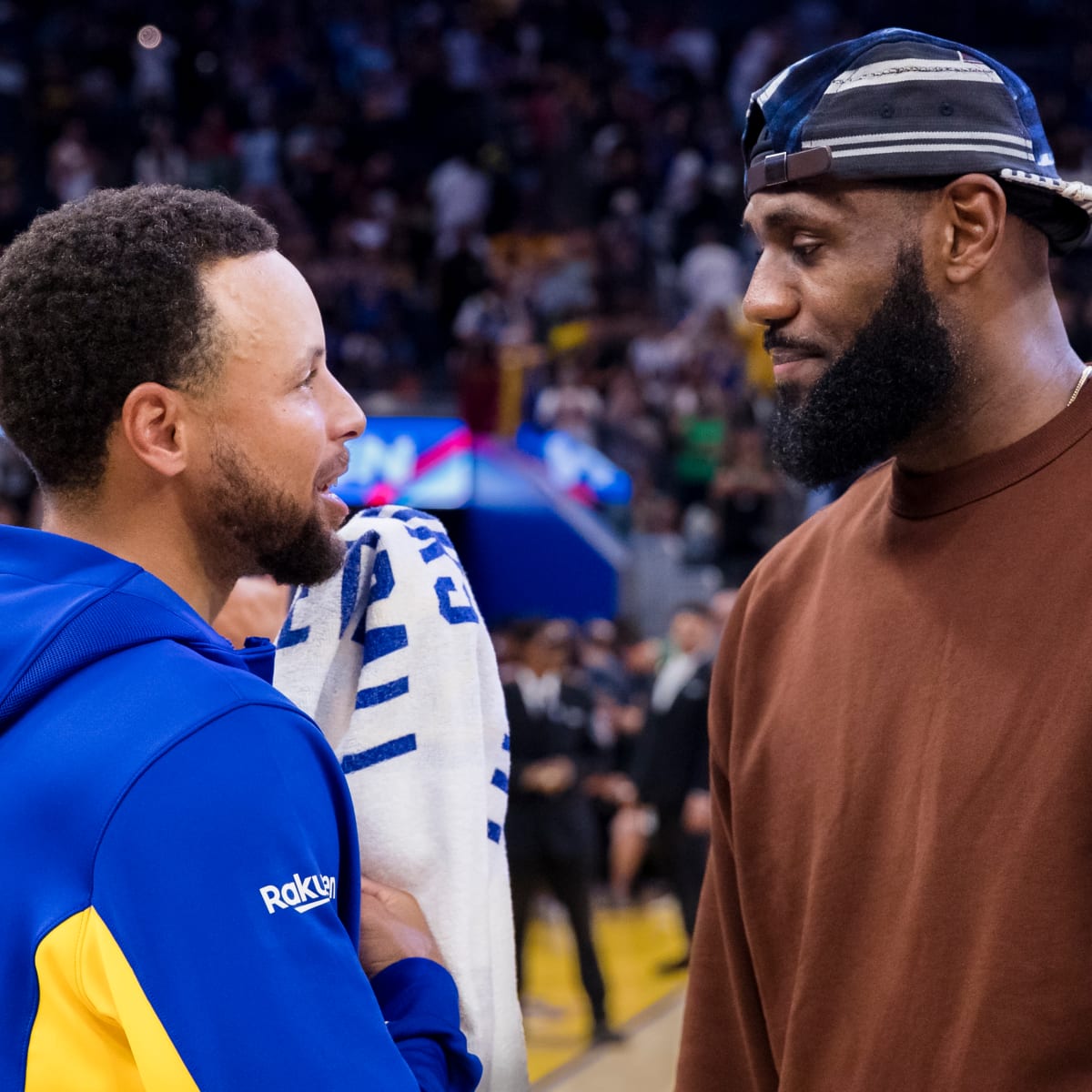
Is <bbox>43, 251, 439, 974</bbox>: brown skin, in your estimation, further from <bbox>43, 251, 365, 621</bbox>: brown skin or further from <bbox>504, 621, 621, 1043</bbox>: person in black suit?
<bbox>504, 621, 621, 1043</bbox>: person in black suit

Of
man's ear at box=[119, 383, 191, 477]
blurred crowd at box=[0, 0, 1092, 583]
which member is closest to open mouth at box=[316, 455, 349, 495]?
man's ear at box=[119, 383, 191, 477]

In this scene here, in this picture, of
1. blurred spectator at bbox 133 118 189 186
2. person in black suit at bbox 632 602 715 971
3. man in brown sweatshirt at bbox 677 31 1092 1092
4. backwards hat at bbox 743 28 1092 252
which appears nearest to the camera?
man in brown sweatshirt at bbox 677 31 1092 1092

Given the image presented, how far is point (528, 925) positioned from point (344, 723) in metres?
6.00

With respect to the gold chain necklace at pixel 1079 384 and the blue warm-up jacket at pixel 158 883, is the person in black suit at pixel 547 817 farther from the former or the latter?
the blue warm-up jacket at pixel 158 883

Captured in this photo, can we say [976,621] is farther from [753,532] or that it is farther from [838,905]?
[753,532]

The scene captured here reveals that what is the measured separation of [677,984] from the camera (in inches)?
310

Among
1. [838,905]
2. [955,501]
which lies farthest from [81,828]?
[955,501]

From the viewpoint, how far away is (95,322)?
1.30 metres

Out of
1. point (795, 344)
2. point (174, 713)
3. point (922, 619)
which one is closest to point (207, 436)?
point (174, 713)

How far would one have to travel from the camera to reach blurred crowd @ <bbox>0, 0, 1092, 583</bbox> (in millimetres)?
10906

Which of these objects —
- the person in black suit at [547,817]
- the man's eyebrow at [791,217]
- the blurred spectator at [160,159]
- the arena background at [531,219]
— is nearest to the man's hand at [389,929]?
the man's eyebrow at [791,217]

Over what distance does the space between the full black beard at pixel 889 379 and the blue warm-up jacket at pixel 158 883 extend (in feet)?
2.34

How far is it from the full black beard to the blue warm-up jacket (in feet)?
2.34

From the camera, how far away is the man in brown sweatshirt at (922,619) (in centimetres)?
141
